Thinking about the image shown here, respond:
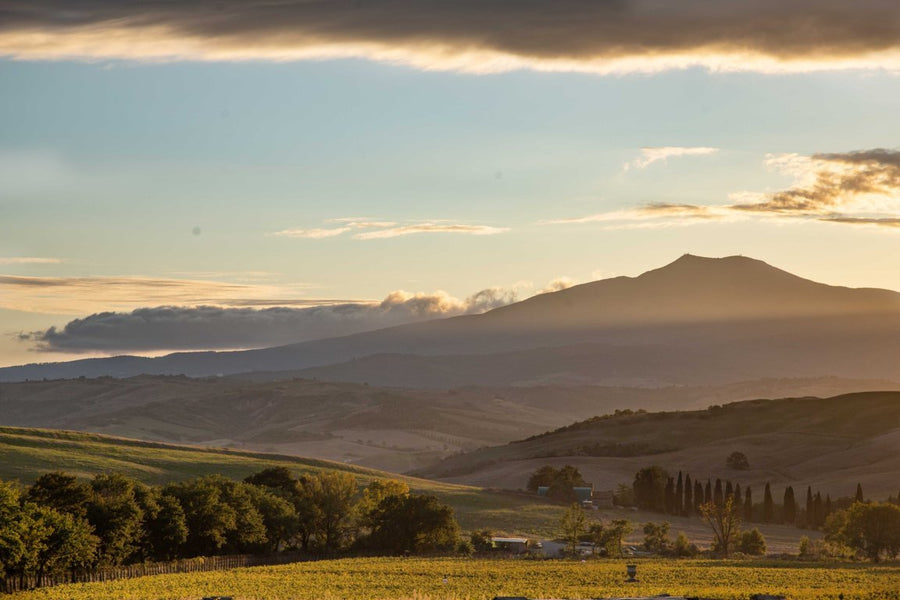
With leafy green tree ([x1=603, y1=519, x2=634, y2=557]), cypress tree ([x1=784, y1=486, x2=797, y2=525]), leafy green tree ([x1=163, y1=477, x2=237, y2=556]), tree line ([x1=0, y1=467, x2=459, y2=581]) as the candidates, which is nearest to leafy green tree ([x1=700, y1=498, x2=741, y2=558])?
leafy green tree ([x1=603, y1=519, x2=634, y2=557])

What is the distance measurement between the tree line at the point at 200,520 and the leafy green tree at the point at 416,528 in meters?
0.09

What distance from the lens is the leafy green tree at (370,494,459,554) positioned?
11606cm

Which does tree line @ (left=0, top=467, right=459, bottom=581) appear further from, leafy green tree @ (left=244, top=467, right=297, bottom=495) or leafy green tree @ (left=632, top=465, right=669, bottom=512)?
leafy green tree @ (left=632, top=465, right=669, bottom=512)

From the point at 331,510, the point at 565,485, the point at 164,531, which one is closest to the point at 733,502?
the point at 565,485

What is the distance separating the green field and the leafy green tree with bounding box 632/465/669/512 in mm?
16390

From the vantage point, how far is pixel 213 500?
10162 centimetres

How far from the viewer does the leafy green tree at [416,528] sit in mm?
116062

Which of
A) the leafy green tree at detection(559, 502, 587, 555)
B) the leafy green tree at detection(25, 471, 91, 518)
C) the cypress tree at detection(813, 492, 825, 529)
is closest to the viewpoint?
the leafy green tree at detection(25, 471, 91, 518)

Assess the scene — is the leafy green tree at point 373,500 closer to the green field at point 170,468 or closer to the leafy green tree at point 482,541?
the leafy green tree at point 482,541

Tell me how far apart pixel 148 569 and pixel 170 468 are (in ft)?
291

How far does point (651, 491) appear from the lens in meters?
179

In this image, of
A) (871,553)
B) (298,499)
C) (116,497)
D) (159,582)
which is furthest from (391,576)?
(871,553)

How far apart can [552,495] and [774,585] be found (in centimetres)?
10496

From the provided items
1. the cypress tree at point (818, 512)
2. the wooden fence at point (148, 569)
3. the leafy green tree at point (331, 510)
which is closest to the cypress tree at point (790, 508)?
the cypress tree at point (818, 512)
